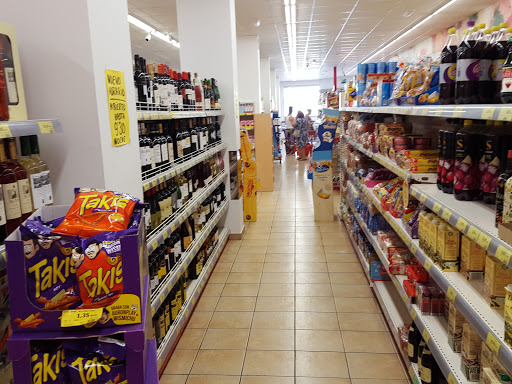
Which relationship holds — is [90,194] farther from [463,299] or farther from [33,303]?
[463,299]

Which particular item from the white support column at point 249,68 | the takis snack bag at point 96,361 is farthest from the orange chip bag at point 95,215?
the white support column at point 249,68

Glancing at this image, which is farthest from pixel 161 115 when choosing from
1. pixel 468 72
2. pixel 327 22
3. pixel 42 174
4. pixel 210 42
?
pixel 327 22

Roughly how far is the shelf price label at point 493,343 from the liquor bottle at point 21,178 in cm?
177

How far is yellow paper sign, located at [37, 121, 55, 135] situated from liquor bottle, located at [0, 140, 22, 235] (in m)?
0.14

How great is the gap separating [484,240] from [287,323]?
2.32m

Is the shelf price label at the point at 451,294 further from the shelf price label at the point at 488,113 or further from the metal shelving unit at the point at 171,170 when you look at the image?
the metal shelving unit at the point at 171,170

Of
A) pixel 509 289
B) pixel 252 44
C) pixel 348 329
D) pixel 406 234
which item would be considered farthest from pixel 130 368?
pixel 252 44

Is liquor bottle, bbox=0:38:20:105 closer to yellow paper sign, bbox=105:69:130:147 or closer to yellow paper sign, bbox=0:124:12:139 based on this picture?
yellow paper sign, bbox=0:124:12:139

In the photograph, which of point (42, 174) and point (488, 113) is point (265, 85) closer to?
point (42, 174)

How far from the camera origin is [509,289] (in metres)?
1.45

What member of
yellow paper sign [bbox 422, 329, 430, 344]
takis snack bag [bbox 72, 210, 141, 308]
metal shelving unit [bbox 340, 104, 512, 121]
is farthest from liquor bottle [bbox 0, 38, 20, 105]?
yellow paper sign [bbox 422, 329, 430, 344]

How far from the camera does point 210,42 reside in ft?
17.5

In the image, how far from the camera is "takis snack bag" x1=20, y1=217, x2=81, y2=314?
1315 millimetres

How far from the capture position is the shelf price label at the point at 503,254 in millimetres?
1357
